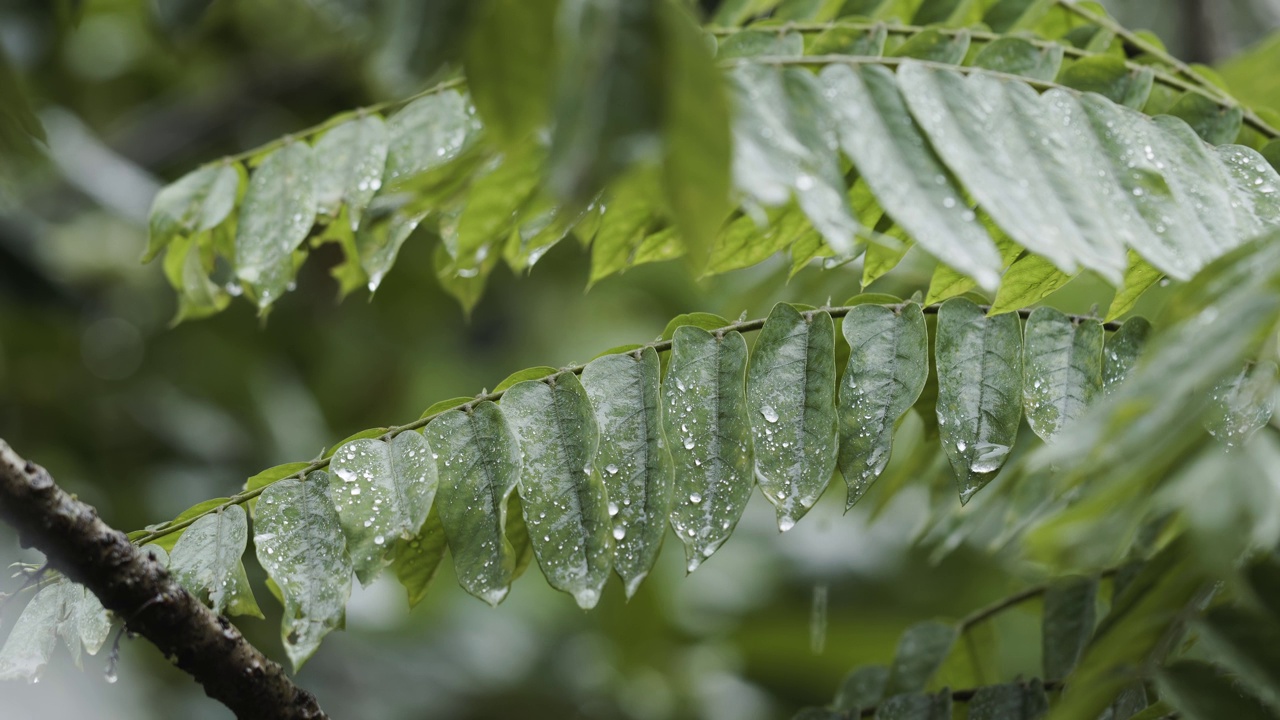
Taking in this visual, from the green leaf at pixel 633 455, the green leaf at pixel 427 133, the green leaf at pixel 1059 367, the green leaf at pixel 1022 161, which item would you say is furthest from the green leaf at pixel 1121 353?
the green leaf at pixel 427 133

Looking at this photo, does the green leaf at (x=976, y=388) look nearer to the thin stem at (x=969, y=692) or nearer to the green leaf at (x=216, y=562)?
the thin stem at (x=969, y=692)

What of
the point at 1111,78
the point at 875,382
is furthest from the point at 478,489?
the point at 1111,78

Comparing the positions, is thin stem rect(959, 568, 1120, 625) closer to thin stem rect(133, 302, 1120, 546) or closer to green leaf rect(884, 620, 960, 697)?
green leaf rect(884, 620, 960, 697)

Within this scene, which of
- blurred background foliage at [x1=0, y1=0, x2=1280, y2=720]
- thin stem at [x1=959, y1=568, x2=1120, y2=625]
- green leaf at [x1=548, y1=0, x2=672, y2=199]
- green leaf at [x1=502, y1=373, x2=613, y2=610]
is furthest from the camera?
blurred background foliage at [x1=0, y1=0, x2=1280, y2=720]

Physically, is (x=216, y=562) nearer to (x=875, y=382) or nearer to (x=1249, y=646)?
(x=875, y=382)

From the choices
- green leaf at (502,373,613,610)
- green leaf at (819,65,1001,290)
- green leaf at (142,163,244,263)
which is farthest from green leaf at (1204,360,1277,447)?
green leaf at (142,163,244,263)
